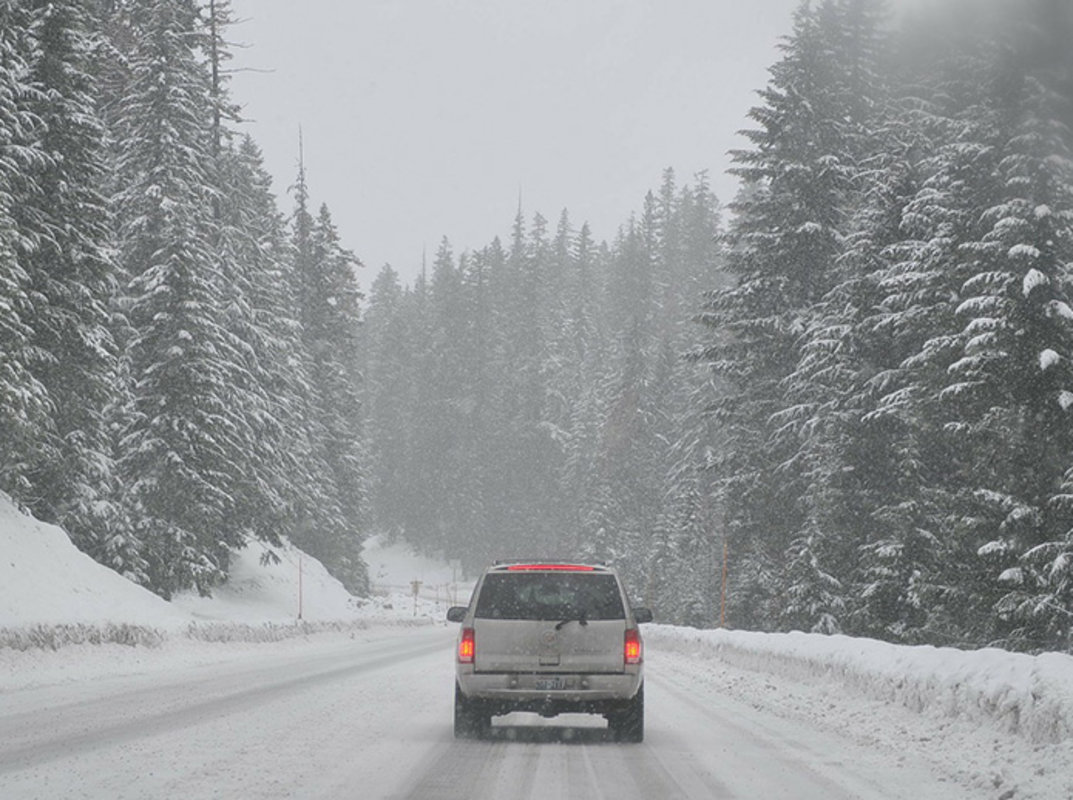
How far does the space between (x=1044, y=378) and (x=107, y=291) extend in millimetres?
19473

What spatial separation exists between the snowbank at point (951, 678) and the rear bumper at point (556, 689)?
2.98 m

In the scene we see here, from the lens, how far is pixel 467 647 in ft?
36.0

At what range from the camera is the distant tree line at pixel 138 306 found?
23.5 metres

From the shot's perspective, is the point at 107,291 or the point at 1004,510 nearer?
the point at 1004,510

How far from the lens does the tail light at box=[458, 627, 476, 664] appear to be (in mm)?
10914

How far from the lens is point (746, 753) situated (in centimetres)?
1013

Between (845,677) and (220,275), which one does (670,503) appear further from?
(845,677)

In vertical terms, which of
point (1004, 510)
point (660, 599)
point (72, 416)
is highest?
point (72, 416)

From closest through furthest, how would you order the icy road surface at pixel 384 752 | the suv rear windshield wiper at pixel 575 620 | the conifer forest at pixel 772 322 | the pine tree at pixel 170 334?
the icy road surface at pixel 384 752 < the suv rear windshield wiper at pixel 575 620 < the conifer forest at pixel 772 322 < the pine tree at pixel 170 334

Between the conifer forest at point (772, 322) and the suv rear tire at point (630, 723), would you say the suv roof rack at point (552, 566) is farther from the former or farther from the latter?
the conifer forest at point (772, 322)

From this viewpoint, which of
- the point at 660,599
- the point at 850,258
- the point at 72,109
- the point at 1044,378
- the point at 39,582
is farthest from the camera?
the point at 660,599

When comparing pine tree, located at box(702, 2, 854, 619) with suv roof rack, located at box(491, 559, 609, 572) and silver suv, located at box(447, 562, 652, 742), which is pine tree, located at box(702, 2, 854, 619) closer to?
suv roof rack, located at box(491, 559, 609, 572)

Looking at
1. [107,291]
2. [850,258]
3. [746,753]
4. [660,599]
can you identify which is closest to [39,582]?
[107,291]

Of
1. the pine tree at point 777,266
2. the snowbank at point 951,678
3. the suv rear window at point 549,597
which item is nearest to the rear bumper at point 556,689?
the suv rear window at point 549,597
